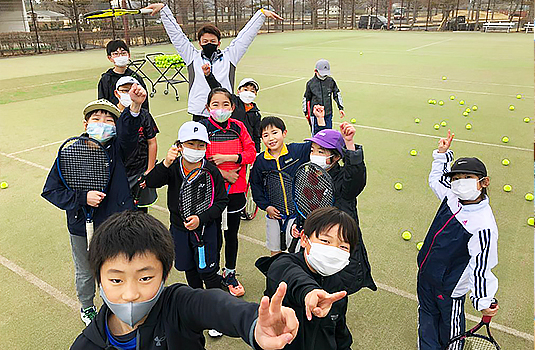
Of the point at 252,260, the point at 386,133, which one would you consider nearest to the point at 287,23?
the point at 386,133

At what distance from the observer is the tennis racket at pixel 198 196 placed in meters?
3.34

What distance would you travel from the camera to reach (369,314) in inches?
153

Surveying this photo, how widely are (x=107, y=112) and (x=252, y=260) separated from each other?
7.54ft

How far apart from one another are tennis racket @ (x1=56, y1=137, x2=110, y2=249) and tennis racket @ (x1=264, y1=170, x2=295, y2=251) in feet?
4.51

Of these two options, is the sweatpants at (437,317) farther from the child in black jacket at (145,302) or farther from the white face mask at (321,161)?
the child in black jacket at (145,302)

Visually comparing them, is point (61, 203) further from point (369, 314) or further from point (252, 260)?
point (369, 314)

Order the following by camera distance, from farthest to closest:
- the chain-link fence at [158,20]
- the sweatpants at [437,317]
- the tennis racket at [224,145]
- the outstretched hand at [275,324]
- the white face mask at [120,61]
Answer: the chain-link fence at [158,20] → the white face mask at [120,61] → the tennis racket at [224,145] → the sweatpants at [437,317] → the outstretched hand at [275,324]

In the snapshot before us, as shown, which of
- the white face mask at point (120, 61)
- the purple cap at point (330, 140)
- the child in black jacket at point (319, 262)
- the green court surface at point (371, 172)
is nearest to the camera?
the child in black jacket at point (319, 262)

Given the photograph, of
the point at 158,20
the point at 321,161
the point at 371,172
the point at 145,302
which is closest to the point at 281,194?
the point at 321,161

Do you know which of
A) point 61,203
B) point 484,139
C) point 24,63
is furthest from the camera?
point 24,63

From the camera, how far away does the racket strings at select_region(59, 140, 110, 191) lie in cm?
318

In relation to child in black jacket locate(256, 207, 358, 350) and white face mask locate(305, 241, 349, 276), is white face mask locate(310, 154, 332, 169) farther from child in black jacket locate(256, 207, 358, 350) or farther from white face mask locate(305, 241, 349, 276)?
white face mask locate(305, 241, 349, 276)

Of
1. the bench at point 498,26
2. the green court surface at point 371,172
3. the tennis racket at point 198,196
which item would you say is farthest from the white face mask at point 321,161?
the bench at point 498,26

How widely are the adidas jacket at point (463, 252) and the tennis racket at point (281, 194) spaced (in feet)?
3.77
